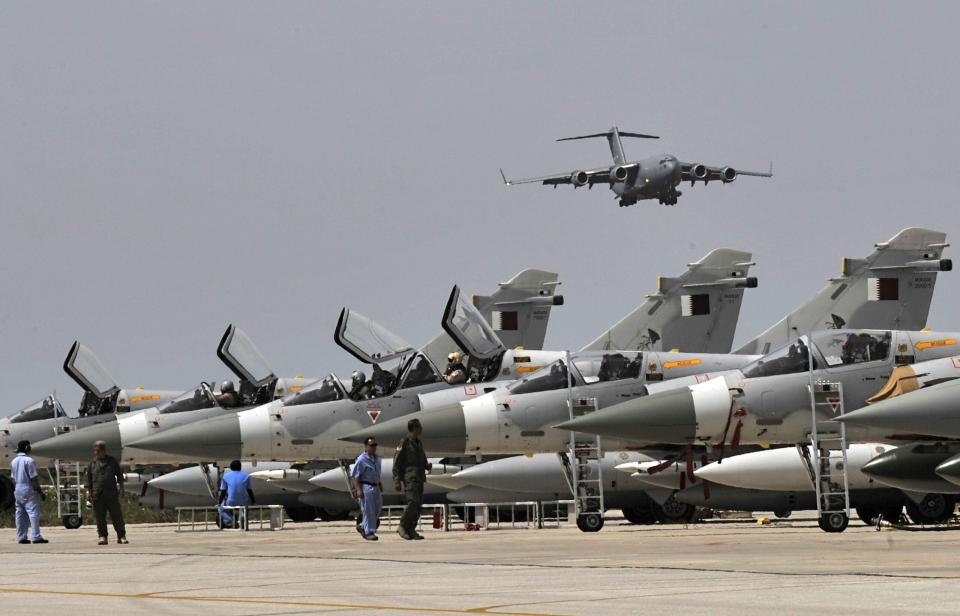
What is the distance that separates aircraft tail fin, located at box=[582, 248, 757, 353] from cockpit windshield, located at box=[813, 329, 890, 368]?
7549mm

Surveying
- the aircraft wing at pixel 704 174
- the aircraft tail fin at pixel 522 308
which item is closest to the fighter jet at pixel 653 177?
the aircraft wing at pixel 704 174

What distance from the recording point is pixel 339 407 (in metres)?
23.8

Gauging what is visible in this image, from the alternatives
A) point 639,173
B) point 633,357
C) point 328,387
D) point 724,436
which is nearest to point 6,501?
point 328,387

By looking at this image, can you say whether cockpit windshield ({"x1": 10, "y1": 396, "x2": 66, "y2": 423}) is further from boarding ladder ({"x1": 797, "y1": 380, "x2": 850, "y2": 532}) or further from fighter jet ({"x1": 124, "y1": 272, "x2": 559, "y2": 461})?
boarding ladder ({"x1": 797, "y1": 380, "x2": 850, "y2": 532})

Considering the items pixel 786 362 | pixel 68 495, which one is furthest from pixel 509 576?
pixel 68 495

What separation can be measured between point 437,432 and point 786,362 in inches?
190

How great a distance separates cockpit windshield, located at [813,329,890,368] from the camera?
1891 cm

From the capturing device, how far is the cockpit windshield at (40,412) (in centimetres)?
2981

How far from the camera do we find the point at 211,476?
92.9 ft

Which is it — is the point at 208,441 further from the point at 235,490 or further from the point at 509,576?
the point at 509,576

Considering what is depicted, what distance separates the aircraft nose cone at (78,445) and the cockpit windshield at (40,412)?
127 inches

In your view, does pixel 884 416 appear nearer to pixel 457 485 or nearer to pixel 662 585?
pixel 662 585

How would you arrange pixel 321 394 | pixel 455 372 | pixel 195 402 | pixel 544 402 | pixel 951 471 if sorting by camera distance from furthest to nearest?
pixel 195 402 → pixel 321 394 → pixel 455 372 → pixel 544 402 → pixel 951 471

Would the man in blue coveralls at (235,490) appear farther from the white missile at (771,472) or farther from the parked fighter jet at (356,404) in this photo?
the white missile at (771,472)
